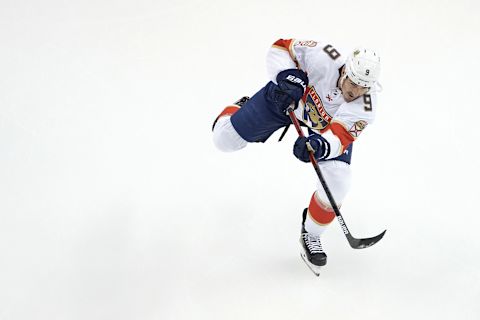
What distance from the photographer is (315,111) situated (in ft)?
12.1

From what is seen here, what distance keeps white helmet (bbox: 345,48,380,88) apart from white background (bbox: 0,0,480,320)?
3.79 feet

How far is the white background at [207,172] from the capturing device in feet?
11.2

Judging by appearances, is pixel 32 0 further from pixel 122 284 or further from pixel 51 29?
pixel 122 284

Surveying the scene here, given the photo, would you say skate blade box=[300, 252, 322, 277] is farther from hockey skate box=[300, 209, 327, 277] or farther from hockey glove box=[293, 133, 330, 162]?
hockey glove box=[293, 133, 330, 162]

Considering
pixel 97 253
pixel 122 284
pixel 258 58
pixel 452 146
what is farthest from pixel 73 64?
pixel 452 146

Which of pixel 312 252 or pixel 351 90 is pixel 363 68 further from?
pixel 312 252

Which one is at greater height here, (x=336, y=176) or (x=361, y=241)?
(x=336, y=176)

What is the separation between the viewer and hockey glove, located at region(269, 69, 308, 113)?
3426 mm

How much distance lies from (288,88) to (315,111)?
1.14 ft

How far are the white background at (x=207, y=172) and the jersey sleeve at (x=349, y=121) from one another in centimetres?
83

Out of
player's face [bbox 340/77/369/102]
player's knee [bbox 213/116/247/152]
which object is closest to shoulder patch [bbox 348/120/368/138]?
player's face [bbox 340/77/369/102]

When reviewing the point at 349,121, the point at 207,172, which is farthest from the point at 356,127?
the point at 207,172

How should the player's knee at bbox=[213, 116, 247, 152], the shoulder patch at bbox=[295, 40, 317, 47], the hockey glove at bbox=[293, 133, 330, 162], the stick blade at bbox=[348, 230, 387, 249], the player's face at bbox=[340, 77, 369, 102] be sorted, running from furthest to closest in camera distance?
the player's knee at bbox=[213, 116, 247, 152] → the shoulder patch at bbox=[295, 40, 317, 47] → the stick blade at bbox=[348, 230, 387, 249] → the player's face at bbox=[340, 77, 369, 102] → the hockey glove at bbox=[293, 133, 330, 162]

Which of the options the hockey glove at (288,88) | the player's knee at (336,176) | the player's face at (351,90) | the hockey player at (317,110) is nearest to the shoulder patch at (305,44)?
the hockey player at (317,110)
